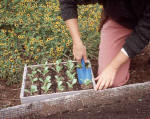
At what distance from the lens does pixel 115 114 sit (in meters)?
1.70

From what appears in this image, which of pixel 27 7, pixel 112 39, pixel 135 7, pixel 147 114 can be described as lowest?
pixel 147 114

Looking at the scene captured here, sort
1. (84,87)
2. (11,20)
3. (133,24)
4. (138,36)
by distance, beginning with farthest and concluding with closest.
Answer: (11,20) < (84,87) < (133,24) < (138,36)

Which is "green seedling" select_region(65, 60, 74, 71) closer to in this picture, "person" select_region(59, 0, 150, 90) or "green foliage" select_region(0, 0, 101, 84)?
"person" select_region(59, 0, 150, 90)

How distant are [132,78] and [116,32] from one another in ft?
2.67

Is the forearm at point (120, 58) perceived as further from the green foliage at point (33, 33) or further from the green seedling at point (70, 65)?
the green foliage at point (33, 33)

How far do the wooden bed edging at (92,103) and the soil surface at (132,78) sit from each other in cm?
79

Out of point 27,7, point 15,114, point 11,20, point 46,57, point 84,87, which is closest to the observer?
point 15,114

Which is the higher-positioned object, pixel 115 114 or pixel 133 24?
pixel 133 24

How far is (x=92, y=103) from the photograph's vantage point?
165cm

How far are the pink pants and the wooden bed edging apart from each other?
0.32 metres

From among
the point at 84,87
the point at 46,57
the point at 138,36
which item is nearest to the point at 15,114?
the point at 84,87

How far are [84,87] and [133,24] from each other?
68cm

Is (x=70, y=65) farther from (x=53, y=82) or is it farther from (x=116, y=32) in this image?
(x=116, y=32)

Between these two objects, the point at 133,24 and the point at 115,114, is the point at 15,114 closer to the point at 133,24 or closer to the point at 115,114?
the point at 115,114
